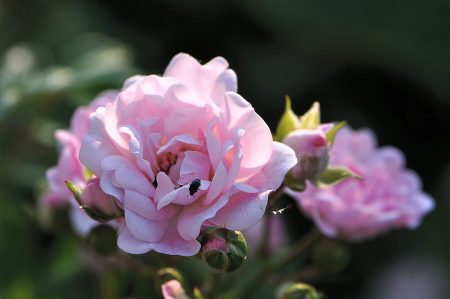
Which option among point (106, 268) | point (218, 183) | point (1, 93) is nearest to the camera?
point (218, 183)

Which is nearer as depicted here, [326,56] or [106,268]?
[106,268]

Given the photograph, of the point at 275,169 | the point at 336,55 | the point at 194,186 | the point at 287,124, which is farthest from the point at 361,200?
the point at 336,55

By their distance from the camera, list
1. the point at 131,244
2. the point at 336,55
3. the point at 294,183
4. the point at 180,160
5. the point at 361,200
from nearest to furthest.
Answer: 1. the point at 131,244
2. the point at 180,160
3. the point at 294,183
4. the point at 361,200
5. the point at 336,55

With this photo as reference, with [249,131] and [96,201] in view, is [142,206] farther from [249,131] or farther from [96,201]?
[249,131]

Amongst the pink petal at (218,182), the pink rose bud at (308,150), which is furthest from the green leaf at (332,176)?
the pink petal at (218,182)

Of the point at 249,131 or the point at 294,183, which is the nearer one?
the point at 249,131

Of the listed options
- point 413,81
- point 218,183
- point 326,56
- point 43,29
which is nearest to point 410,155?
point 413,81

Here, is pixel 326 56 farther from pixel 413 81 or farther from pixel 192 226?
pixel 192 226
